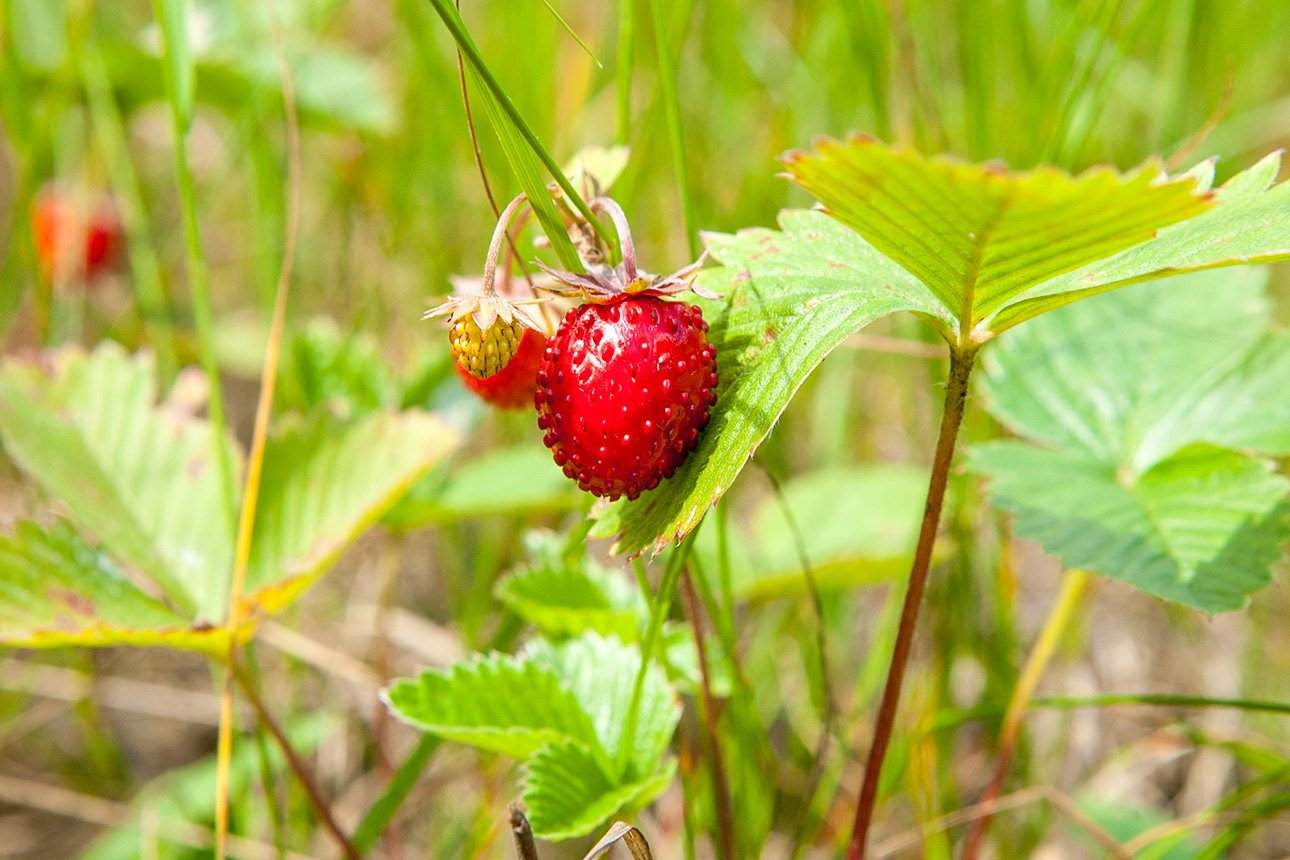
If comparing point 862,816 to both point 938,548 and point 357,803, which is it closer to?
point 938,548

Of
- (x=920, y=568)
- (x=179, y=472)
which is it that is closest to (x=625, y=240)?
(x=920, y=568)

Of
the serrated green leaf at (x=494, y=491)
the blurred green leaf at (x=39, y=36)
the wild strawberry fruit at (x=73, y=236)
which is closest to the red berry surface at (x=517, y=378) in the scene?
the serrated green leaf at (x=494, y=491)

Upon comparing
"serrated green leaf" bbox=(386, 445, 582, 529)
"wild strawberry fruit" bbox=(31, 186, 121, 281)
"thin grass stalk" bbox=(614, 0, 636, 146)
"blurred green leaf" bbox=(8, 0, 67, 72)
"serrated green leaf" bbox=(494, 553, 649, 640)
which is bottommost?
"serrated green leaf" bbox=(494, 553, 649, 640)

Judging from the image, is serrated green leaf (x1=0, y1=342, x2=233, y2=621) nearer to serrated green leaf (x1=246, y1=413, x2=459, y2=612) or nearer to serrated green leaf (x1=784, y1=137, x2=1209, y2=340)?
serrated green leaf (x1=246, y1=413, x2=459, y2=612)

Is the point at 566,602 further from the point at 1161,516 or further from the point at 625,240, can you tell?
the point at 1161,516

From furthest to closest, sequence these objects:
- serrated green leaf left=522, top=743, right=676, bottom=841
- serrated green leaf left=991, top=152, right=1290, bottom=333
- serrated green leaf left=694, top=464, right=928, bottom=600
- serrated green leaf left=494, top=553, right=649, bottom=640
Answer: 1. serrated green leaf left=694, top=464, right=928, bottom=600
2. serrated green leaf left=494, top=553, right=649, bottom=640
3. serrated green leaf left=522, top=743, right=676, bottom=841
4. serrated green leaf left=991, top=152, right=1290, bottom=333

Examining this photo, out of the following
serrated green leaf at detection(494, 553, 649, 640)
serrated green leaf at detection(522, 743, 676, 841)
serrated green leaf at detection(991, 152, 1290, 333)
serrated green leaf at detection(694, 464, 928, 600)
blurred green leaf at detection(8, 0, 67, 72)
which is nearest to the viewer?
serrated green leaf at detection(991, 152, 1290, 333)

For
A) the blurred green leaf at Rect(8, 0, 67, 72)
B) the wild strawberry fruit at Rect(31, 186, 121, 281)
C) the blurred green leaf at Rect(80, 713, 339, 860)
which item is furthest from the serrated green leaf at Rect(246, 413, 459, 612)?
the blurred green leaf at Rect(8, 0, 67, 72)
